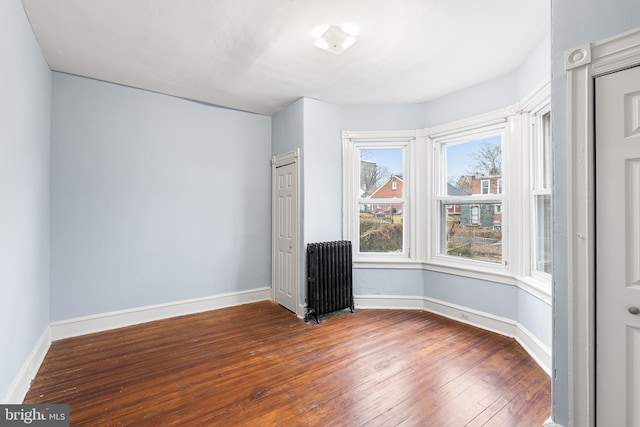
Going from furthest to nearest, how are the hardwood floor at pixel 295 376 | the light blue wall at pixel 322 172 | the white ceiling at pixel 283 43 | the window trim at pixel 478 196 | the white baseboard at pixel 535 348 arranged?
the light blue wall at pixel 322 172 < the window trim at pixel 478 196 < the white baseboard at pixel 535 348 < the white ceiling at pixel 283 43 < the hardwood floor at pixel 295 376

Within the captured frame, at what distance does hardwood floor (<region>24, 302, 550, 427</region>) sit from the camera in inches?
74.2

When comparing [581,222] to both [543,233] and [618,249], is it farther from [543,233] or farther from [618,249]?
[543,233]

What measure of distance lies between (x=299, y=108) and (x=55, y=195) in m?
2.75

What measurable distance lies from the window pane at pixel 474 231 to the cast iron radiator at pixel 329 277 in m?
1.27

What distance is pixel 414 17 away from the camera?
2.11m

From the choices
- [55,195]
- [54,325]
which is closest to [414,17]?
[55,195]

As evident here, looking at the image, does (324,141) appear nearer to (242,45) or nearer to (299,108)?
(299,108)

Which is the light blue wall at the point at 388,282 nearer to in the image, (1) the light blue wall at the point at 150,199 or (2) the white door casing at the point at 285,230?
(2) the white door casing at the point at 285,230

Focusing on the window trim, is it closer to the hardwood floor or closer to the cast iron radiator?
the cast iron radiator

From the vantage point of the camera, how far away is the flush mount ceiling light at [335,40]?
2256mm

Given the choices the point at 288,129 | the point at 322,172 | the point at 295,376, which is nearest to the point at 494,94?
the point at 322,172

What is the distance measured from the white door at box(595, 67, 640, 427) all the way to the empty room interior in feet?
0.17

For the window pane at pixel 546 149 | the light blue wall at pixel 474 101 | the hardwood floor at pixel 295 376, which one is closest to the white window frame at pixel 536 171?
the window pane at pixel 546 149

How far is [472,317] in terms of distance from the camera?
10.9 ft
